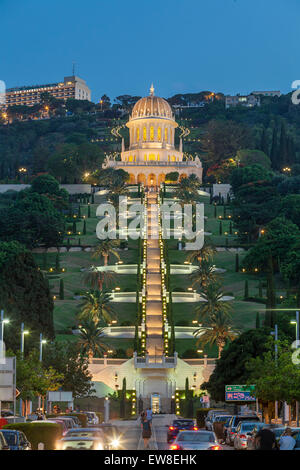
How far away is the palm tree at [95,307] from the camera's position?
287 ft

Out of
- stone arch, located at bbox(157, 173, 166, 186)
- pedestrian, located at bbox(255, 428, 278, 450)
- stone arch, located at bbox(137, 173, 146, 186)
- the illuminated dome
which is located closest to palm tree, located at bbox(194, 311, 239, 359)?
pedestrian, located at bbox(255, 428, 278, 450)

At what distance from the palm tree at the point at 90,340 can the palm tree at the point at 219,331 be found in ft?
27.6

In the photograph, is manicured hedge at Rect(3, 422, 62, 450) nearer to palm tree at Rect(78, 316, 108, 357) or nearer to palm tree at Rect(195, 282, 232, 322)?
palm tree at Rect(78, 316, 108, 357)

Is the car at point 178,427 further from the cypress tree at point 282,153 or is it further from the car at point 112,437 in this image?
the cypress tree at point 282,153

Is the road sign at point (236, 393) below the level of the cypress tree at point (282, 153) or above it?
below

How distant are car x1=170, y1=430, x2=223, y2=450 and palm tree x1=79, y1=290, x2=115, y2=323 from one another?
60625mm

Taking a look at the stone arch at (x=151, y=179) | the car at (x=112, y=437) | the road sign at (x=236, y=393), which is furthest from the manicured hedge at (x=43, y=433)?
the stone arch at (x=151, y=179)

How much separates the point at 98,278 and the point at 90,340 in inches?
768

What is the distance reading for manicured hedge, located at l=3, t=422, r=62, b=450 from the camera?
3181 cm

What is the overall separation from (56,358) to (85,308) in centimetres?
1895

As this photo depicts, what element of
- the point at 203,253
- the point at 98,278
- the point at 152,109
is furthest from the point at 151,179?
the point at 98,278

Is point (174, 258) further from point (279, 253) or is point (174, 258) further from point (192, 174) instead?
point (192, 174)

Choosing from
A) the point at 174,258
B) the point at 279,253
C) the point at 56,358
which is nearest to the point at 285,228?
the point at 279,253
